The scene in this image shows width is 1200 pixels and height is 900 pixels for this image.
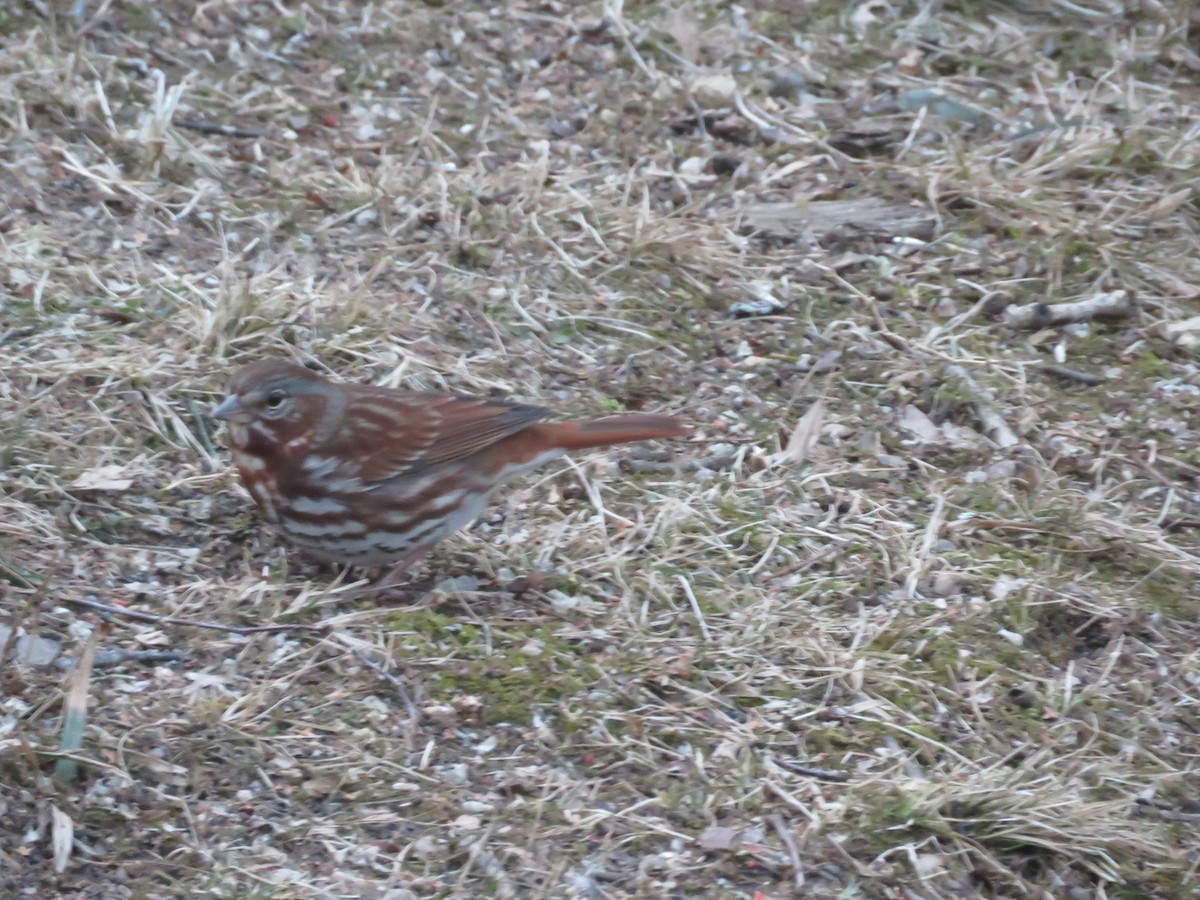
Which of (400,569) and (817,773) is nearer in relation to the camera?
(817,773)

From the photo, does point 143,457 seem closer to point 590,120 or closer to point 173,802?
point 173,802

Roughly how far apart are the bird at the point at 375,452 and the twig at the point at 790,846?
118 cm

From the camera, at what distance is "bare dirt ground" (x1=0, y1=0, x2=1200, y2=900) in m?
3.60

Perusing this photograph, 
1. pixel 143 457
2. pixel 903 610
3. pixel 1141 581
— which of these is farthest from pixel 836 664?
pixel 143 457

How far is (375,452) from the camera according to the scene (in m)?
4.29

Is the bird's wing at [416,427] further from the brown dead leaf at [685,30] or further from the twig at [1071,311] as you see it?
the brown dead leaf at [685,30]

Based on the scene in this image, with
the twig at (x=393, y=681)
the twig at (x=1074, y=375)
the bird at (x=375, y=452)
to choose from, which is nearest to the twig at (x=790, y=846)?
the twig at (x=393, y=681)

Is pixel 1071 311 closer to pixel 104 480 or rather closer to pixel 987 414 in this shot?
pixel 987 414

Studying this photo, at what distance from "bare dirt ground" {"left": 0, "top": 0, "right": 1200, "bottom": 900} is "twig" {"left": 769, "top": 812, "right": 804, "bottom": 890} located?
13 millimetres

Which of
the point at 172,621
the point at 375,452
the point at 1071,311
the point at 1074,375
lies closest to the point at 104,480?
the point at 172,621

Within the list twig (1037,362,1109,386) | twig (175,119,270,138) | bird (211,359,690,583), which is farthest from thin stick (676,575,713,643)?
twig (175,119,270,138)

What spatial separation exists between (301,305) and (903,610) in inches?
80.8

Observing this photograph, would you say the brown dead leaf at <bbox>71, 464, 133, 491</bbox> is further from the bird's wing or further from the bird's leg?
the bird's leg

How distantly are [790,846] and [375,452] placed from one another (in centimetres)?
151
